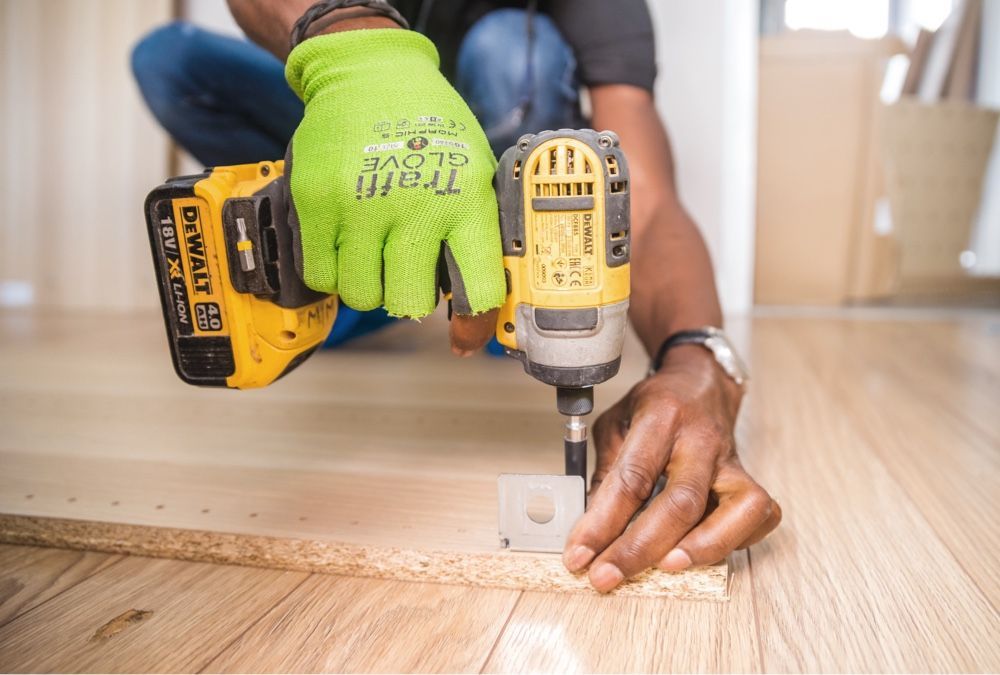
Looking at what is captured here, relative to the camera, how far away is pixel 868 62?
10.6 feet

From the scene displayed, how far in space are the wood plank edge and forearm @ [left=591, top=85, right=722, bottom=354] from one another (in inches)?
20.9

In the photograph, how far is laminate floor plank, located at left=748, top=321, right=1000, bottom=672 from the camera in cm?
73

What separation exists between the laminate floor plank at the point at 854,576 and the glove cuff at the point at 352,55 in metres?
0.75

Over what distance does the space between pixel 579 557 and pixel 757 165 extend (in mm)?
2934

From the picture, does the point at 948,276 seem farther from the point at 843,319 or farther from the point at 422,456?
the point at 422,456

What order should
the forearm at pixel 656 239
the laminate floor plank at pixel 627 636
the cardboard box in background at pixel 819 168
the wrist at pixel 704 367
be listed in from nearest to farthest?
1. the laminate floor plank at pixel 627 636
2. the wrist at pixel 704 367
3. the forearm at pixel 656 239
4. the cardboard box in background at pixel 819 168

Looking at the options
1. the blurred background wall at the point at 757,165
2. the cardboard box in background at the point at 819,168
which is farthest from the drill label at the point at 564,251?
the cardboard box in background at the point at 819,168

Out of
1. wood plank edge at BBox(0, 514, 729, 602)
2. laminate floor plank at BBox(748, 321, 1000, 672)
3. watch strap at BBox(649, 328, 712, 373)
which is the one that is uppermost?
watch strap at BBox(649, 328, 712, 373)

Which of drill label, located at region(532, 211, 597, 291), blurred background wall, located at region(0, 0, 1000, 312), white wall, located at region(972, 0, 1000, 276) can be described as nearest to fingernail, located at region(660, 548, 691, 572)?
drill label, located at region(532, 211, 597, 291)

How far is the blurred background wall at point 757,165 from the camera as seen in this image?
10.7 feet

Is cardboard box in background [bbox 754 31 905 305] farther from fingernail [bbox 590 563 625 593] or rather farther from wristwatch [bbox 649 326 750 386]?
fingernail [bbox 590 563 625 593]

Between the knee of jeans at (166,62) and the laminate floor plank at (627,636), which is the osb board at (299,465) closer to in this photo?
the laminate floor plank at (627,636)

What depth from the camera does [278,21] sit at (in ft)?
3.46

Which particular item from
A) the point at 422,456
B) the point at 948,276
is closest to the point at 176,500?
the point at 422,456
